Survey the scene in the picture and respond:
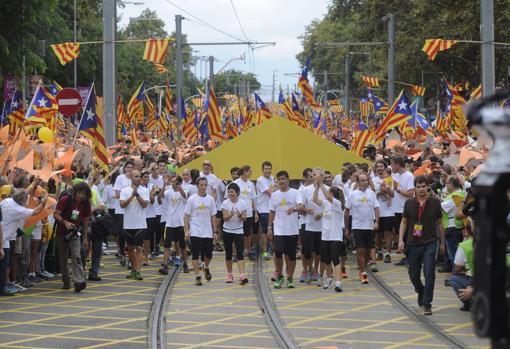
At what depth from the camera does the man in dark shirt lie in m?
14.0

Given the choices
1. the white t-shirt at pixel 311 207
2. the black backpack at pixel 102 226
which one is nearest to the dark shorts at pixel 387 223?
the white t-shirt at pixel 311 207

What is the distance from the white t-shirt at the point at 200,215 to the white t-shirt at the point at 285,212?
39.2 inches

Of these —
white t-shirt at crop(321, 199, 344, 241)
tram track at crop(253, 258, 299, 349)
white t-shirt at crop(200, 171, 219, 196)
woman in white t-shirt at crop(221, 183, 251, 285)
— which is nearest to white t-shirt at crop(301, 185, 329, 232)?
white t-shirt at crop(321, 199, 344, 241)

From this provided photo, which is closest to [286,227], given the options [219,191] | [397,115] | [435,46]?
[219,191]

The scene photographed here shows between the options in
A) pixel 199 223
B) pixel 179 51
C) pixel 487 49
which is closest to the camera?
pixel 199 223

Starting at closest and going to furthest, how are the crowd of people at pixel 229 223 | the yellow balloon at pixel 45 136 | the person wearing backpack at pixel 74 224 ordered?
the crowd of people at pixel 229 223
the person wearing backpack at pixel 74 224
the yellow balloon at pixel 45 136

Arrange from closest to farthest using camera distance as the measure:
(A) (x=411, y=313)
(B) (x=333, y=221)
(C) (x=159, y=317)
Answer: (C) (x=159, y=317) < (A) (x=411, y=313) < (B) (x=333, y=221)

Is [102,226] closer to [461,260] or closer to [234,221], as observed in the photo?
[234,221]

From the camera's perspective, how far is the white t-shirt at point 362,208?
17562 millimetres

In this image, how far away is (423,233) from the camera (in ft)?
46.0

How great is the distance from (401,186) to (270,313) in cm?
708

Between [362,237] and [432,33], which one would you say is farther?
[432,33]

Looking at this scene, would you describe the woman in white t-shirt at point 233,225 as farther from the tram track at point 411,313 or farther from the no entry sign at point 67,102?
the no entry sign at point 67,102

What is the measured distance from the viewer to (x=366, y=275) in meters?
17.3
